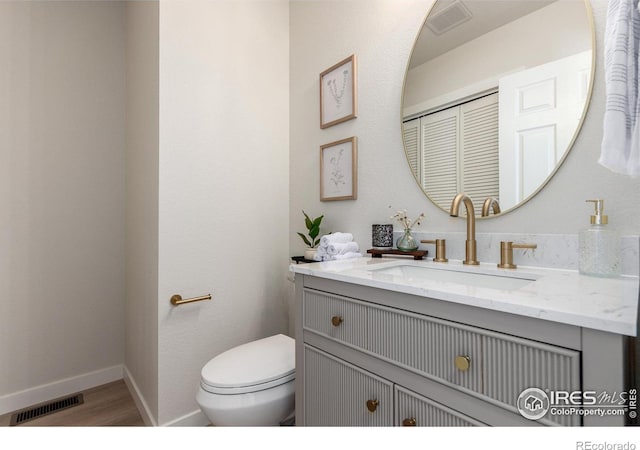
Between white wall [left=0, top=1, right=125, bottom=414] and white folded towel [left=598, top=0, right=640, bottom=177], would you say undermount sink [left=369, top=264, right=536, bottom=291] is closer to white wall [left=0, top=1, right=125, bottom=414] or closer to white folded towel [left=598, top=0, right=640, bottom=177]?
white folded towel [left=598, top=0, right=640, bottom=177]

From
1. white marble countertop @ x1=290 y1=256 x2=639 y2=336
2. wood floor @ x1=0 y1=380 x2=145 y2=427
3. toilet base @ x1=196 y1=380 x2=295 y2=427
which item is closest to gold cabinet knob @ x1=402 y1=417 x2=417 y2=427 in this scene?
white marble countertop @ x1=290 y1=256 x2=639 y2=336

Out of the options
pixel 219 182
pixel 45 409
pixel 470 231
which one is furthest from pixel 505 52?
pixel 45 409

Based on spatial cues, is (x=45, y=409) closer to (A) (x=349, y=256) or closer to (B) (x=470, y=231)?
(A) (x=349, y=256)

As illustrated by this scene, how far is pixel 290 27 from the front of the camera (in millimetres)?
2109

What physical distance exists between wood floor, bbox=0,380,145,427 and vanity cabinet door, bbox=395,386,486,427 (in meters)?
1.52

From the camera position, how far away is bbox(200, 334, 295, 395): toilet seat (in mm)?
1156

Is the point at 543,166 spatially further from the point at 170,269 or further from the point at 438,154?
the point at 170,269

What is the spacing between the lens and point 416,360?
2.59 feet

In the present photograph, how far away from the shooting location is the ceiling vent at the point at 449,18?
124cm

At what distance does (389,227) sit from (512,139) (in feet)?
1.91

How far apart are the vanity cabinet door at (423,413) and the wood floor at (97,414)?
4.98 ft

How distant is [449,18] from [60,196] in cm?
236
